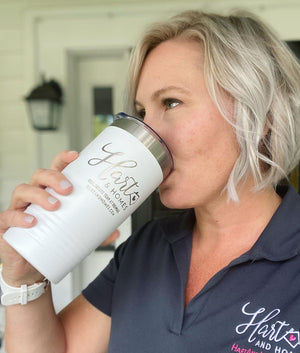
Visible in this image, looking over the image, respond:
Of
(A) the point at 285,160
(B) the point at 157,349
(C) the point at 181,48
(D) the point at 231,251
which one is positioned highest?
(C) the point at 181,48

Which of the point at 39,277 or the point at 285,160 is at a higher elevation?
the point at 285,160

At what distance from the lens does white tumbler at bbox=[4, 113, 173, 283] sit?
51 cm

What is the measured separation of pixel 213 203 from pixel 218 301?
197mm

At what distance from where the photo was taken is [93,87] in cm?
213

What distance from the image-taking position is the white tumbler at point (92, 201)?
511 millimetres

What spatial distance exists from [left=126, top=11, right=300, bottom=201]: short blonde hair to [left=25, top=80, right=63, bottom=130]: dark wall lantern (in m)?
1.28

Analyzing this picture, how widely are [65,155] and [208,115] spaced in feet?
0.87

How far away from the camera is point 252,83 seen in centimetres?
63

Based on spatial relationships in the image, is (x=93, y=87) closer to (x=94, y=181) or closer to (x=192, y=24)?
(x=192, y=24)

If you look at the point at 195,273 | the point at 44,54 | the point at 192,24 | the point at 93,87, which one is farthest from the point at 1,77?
the point at 195,273

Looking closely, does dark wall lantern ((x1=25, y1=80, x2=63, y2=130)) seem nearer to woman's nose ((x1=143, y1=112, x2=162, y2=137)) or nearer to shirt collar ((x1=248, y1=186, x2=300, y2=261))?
woman's nose ((x1=143, y1=112, x2=162, y2=137))

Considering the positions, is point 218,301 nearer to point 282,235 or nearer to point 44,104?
point 282,235

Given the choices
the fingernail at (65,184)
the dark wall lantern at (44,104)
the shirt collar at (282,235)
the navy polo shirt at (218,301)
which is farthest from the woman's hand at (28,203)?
the dark wall lantern at (44,104)

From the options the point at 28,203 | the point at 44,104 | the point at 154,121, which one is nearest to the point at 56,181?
the point at 28,203
